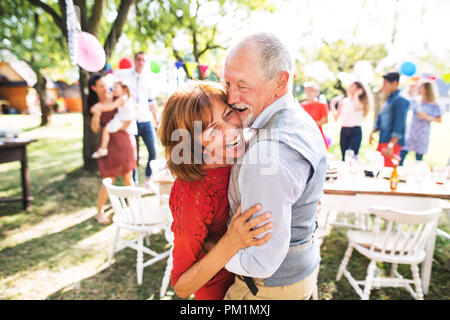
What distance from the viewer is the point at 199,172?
3.53 ft

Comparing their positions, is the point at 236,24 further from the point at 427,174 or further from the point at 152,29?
the point at 427,174

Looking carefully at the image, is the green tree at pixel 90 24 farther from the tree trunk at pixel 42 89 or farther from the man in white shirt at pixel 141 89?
the tree trunk at pixel 42 89

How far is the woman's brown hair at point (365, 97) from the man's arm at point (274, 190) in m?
4.86

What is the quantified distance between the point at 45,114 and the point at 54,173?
11058 mm

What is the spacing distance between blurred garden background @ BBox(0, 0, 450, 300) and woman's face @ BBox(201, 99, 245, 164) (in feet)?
0.87

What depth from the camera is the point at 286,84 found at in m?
1.02

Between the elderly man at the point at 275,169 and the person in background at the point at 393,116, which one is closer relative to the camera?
the elderly man at the point at 275,169

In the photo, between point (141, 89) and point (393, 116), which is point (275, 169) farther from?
point (393, 116)

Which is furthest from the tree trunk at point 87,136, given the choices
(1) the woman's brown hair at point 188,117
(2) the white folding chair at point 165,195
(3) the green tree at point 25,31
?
(1) the woman's brown hair at point 188,117

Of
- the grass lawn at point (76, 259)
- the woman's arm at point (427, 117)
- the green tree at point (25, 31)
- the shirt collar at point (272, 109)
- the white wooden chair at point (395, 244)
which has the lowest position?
the grass lawn at point (76, 259)

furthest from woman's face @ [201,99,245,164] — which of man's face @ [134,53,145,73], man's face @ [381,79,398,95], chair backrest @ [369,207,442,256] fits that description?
man's face @ [381,79,398,95]

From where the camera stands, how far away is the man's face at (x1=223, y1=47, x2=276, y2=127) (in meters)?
0.97

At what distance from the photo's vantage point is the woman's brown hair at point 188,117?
3.37 ft
